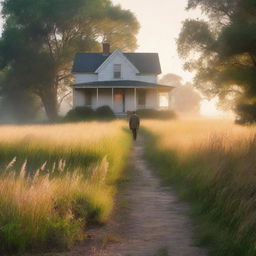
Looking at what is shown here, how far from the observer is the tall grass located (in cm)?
700

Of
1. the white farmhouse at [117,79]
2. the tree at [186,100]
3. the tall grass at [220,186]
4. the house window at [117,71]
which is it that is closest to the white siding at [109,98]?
the white farmhouse at [117,79]

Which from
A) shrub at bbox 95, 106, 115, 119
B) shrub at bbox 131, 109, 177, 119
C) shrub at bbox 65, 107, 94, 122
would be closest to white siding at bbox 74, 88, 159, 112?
shrub at bbox 95, 106, 115, 119

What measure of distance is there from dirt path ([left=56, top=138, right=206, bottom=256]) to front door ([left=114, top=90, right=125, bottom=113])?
129ft

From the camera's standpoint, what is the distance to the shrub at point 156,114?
47.3m

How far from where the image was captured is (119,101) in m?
51.7

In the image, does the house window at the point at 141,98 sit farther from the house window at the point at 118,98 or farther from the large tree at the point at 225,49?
the large tree at the point at 225,49

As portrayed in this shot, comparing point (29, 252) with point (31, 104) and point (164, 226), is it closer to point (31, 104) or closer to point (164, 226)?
point (164, 226)

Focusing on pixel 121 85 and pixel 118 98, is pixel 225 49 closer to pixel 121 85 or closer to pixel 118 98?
pixel 121 85

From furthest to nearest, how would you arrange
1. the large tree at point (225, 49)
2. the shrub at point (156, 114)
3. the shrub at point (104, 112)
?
the shrub at point (156, 114) < the shrub at point (104, 112) < the large tree at point (225, 49)

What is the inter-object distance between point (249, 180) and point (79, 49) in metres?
56.2

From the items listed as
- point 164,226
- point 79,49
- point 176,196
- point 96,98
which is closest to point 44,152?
point 176,196

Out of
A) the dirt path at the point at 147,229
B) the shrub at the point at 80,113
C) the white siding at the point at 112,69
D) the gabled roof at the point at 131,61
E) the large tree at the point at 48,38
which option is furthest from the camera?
the large tree at the point at 48,38

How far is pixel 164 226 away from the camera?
8719 mm

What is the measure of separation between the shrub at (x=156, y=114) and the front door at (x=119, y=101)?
3645 mm
